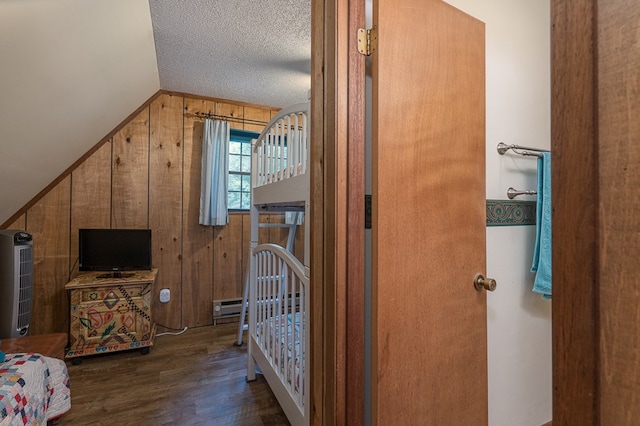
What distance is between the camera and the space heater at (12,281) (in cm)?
179

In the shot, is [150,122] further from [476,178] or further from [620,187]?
[620,187]

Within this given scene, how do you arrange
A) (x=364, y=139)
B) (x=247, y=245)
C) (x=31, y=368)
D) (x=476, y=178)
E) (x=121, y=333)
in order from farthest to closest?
1. (x=247, y=245)
2. (x=121, y=333)
3. (x=31, y=368)
4. (x=476, y=178)
5. (x=364, y=139)

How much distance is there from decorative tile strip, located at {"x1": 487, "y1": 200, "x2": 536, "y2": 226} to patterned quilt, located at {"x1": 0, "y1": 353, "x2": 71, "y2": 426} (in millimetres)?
2058

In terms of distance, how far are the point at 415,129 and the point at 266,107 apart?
8.83ft

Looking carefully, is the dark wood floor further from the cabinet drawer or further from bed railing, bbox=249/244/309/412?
the cabinet drawer

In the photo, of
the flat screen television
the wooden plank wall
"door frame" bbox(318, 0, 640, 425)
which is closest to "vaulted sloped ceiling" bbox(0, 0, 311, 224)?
the wooden plank wall

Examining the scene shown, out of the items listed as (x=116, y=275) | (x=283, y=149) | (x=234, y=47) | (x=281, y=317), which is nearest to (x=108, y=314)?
(x=116, y=275)

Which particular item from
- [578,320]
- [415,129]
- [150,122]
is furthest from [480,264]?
[150,122]

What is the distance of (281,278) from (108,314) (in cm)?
172

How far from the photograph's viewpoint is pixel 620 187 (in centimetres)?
34

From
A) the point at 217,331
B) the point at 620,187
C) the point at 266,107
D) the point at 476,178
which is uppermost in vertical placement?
the point at 266,107

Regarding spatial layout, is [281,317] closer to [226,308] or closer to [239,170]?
[226,308]

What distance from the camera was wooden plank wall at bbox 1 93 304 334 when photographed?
2.49 m

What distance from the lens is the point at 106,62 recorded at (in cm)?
176
